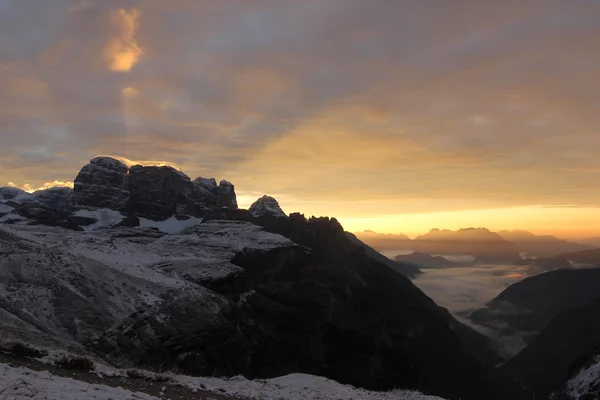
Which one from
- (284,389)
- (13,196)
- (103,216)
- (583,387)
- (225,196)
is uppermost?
(225,196)

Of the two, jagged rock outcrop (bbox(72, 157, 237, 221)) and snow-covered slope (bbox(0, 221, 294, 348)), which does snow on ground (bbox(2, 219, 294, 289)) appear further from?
jagged rock outcrop (bbox(72, 157, 237, 221))

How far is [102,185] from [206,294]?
117 meters

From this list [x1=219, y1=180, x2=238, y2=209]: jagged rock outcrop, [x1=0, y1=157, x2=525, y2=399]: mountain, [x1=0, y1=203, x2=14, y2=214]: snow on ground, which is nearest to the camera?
[x1=0, y1=157, x2=525, y2=399]: mountain

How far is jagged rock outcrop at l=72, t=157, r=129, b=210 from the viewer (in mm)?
154375

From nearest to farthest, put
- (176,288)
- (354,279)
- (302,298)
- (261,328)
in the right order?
1. (176,288)
2. (261,328)
3. (302,298)
4. (354,279)

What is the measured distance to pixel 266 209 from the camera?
187250 millimetres

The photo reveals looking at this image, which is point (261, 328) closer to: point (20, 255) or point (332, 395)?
point (20, 255)

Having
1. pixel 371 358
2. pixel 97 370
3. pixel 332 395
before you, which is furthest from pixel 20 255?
pixel 371 358

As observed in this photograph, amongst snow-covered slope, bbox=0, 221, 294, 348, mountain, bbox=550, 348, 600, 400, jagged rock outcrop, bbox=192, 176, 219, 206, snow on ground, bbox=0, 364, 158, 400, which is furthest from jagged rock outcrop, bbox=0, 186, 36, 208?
mountain, bbox=550, 348, 600, 400

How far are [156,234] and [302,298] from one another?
148 feet

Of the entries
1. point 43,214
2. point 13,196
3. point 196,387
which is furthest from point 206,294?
point 13,196

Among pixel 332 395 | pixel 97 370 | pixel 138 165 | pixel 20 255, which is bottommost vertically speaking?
pixel 332 395

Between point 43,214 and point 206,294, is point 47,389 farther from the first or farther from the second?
point 43,214

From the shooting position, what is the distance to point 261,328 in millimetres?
83062
